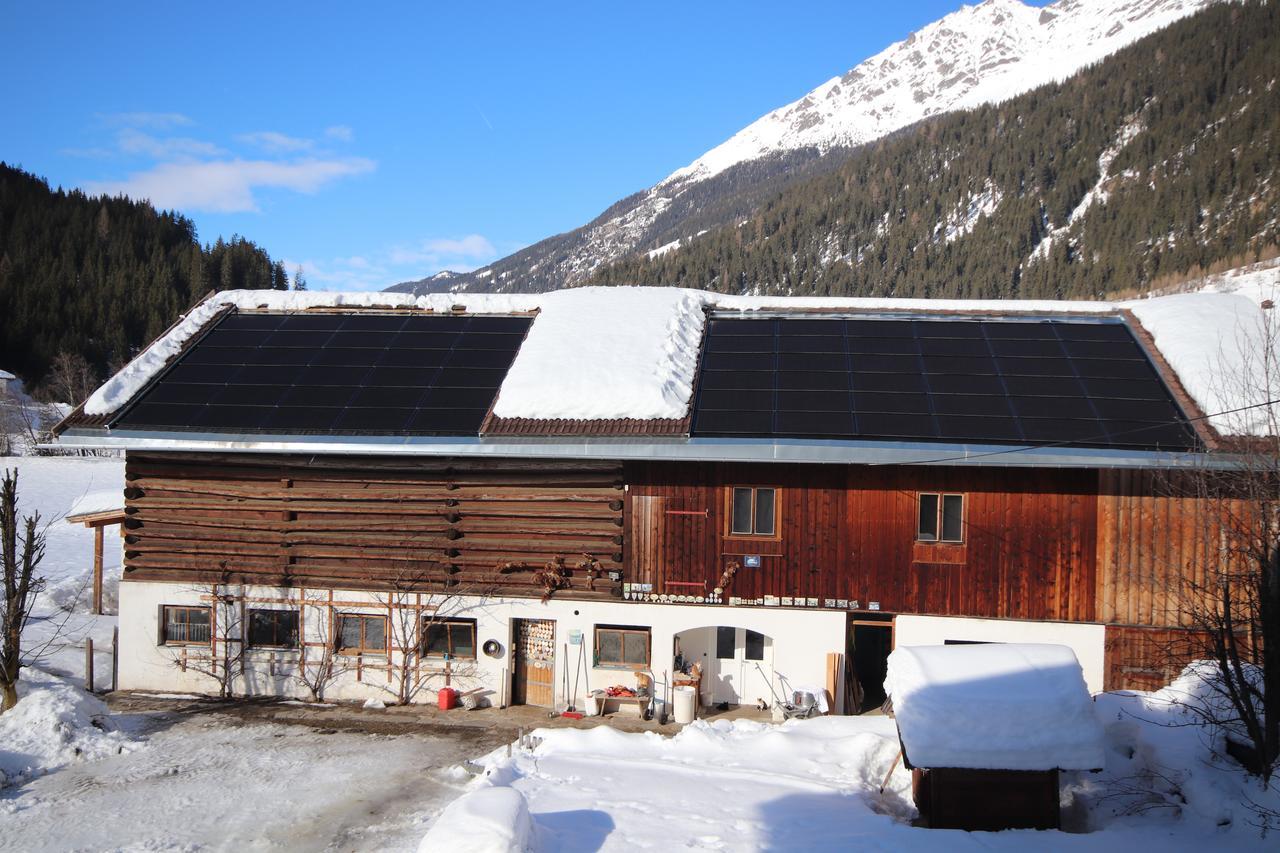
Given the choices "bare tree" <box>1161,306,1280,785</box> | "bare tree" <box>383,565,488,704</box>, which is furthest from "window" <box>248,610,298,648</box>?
"bare tree" <box>1161,306,1280,785</box>

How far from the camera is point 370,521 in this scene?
1905 cm

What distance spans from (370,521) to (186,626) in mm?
4624

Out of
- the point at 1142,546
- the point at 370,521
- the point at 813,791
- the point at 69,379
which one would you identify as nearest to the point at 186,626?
the point at 370,521

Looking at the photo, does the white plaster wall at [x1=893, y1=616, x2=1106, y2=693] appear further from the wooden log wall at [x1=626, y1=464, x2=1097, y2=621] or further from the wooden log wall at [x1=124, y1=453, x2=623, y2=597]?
the wooden log wall at [x1=124, y1=453, x2=623, y2=597]

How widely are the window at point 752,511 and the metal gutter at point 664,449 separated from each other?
1.15 metres

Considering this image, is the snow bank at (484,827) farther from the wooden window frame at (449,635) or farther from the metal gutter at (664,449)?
the wooden window frame at (449,635)

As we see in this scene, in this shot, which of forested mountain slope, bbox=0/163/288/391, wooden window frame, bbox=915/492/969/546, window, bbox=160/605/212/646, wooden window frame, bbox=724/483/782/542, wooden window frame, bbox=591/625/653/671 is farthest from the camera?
forested mountain slope, bbox=0/163/288/391

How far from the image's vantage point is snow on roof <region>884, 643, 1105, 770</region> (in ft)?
37.0

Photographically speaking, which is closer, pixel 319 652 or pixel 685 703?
pixel 685 703

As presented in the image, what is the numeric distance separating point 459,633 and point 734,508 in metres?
6.21

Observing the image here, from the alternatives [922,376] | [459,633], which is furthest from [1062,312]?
[459,633]

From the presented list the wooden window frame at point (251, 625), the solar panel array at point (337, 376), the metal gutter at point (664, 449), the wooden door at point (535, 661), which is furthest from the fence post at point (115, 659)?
the wooden door at point (535, 661)

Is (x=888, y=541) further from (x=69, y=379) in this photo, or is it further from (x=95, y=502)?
(x=69, y=379)

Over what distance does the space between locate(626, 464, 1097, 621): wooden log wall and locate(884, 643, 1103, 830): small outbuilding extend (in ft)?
16.5
